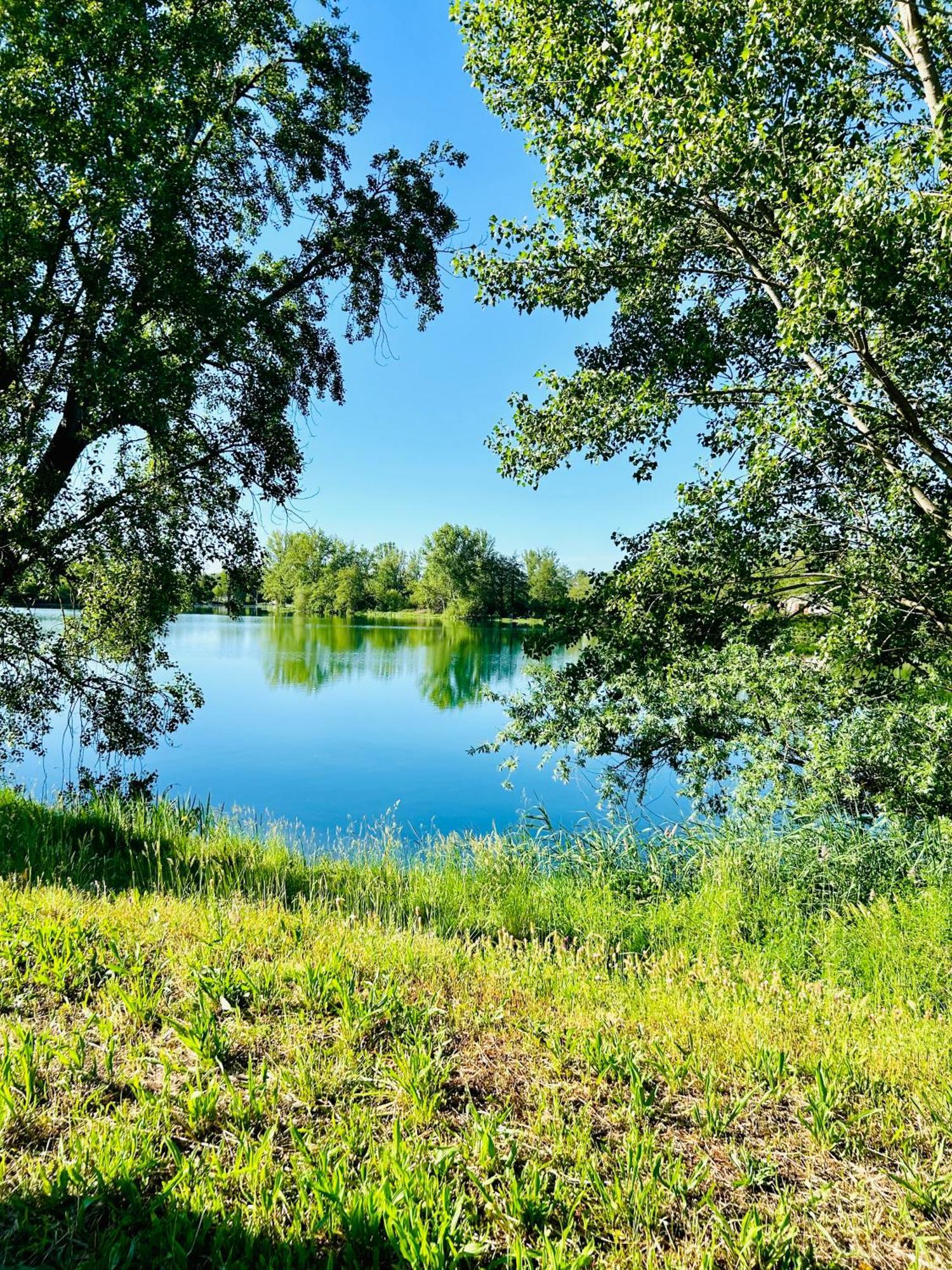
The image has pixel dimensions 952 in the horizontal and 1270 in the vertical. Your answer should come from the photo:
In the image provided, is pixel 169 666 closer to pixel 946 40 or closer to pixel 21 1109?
pixel 21 1109

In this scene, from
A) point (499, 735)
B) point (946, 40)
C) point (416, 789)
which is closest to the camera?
point (946, 40)

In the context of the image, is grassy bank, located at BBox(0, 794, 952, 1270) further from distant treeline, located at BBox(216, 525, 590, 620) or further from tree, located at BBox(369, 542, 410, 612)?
tree, located at BBox(369, 542, 410, 612)

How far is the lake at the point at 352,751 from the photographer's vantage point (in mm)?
11938

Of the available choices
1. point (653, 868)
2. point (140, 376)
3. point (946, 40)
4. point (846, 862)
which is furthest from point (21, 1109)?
point (946, 40)

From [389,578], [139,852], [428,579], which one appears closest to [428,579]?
[428,579]

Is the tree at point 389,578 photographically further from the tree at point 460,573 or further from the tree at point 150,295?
the tree at point 150,295

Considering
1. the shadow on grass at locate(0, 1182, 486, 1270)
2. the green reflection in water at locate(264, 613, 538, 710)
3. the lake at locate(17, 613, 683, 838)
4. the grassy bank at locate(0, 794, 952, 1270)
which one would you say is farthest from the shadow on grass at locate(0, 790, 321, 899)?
the green reflection in water at locate(264, 613, 538, 710)

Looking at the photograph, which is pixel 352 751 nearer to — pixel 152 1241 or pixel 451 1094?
pixel 451 1094

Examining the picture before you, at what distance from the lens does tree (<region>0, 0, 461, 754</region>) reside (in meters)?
5.73

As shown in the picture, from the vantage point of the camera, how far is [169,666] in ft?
29.2

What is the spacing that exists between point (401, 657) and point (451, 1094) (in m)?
39.5

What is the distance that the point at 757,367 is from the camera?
25.5ft

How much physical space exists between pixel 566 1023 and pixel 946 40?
26.1 ft

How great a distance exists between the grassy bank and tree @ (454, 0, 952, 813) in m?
3.04
